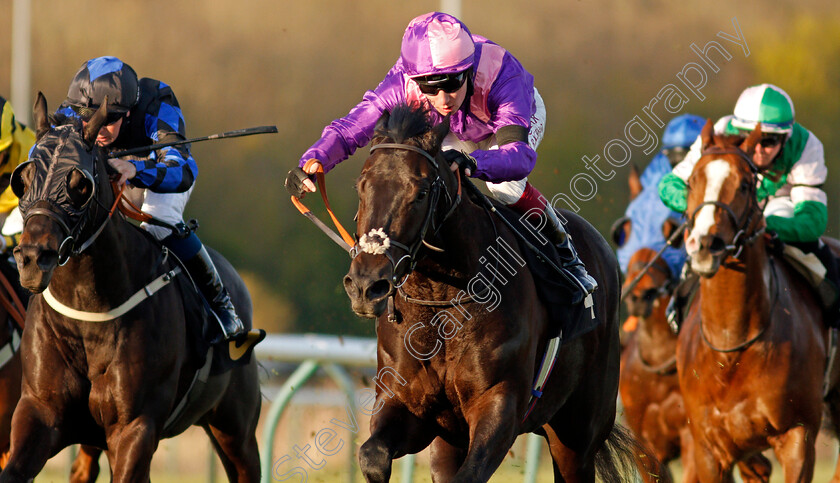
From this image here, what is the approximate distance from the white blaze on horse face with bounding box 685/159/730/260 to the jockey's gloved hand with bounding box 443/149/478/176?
208 centimetres

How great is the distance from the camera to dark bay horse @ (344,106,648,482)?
378cm

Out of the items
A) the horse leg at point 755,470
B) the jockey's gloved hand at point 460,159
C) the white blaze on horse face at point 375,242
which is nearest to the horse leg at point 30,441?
the white blaze on horse face at point 375,242

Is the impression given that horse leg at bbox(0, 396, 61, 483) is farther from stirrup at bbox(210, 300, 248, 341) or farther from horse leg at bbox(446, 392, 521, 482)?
horse leg at bbox(446, 392, 521, 482)

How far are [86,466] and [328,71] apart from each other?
16.7 meters

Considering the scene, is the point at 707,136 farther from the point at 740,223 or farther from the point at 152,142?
the point at 152,142

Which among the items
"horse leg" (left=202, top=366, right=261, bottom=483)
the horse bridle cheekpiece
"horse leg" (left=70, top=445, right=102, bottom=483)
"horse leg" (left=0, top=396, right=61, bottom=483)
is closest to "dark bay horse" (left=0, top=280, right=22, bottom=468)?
"horse leg" (left=70, top=445, right=102, bottom=483)

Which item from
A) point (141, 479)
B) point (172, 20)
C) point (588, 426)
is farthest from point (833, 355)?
point (172, 20)

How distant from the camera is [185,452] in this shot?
12555 mm

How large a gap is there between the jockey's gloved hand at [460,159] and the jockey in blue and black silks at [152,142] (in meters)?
1.35

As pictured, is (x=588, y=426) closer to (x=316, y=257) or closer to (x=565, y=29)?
(x=316, y=257)

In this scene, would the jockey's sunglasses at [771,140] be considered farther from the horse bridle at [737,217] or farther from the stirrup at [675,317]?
the stirrup at [675,317]

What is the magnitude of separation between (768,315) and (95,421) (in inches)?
135

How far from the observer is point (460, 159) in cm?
412

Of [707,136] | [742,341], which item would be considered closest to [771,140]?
[707,136]
